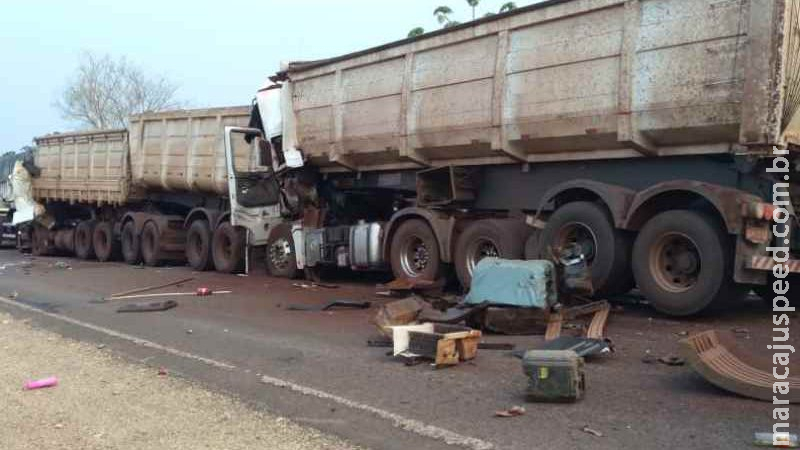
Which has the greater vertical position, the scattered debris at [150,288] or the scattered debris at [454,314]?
the scattered debris at [454,314]

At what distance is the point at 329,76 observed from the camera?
12.1 metres

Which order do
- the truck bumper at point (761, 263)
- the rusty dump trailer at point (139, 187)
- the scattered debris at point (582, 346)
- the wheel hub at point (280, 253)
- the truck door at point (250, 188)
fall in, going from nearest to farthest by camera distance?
the scattered debris at point (582, 346) < the truck bumper at point (761, 263) < the wheel hub at point (280, 253) < the truck door at point (250, 188) < the rusty dump trailer at point (139, 187)

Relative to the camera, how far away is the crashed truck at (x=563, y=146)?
698cm

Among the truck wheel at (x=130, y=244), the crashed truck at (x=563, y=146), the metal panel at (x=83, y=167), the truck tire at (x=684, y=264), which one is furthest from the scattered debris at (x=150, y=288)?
the truck tire at (x=684, y=264)

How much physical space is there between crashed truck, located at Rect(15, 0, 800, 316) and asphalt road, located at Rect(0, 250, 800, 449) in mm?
923

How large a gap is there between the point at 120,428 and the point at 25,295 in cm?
853

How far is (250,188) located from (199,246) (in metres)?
2.72

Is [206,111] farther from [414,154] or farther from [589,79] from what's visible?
[589,79]

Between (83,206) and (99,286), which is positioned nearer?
(99,286)

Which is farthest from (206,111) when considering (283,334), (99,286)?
Answer: (283,334)

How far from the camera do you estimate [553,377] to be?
4.71 meters

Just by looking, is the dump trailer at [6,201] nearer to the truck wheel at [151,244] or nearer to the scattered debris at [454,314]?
the truck wheel at [151,244]

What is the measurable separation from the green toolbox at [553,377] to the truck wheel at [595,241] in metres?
3.42

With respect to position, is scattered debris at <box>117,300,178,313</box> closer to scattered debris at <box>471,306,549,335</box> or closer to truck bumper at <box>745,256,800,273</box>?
scattered debris at <box>471,306,549,335</box>
